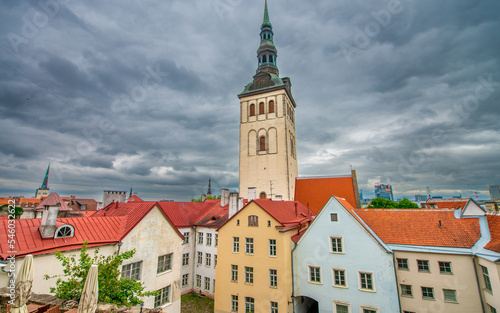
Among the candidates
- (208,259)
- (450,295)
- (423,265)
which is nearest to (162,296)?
(208,259)

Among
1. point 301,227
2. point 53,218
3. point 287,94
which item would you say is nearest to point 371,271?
point 301,227

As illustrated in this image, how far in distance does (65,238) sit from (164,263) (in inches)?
246

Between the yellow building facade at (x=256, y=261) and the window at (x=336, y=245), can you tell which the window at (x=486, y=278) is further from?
the yellow building facade at (x=256, y=261)

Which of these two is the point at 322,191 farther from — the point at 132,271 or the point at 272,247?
the point at 132,271

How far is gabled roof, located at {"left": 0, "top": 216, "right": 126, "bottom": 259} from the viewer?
1030 cm

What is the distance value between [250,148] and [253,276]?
23282mm

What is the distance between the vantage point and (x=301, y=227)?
23797 millimetres

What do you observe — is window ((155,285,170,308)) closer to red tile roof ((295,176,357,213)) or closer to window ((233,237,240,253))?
window ((233,237,240,253))

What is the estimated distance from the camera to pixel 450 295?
16.0m

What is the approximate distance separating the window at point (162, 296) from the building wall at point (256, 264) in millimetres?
6841

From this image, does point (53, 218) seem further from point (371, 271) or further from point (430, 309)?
point (430, 309)

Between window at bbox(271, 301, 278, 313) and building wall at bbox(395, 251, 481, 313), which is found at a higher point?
building wall at bbox(395, 251, 481, 313)

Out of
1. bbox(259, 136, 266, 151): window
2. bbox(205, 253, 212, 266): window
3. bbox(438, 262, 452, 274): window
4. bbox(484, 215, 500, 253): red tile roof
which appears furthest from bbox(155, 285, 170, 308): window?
bbox(259, 136, 266, 151): window

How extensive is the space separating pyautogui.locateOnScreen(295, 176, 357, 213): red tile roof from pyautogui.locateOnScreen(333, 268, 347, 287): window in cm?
1509
